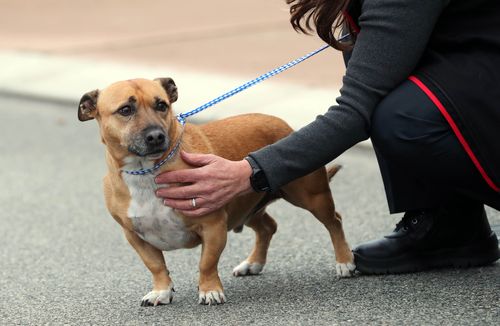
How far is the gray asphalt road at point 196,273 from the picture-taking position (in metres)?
3.71

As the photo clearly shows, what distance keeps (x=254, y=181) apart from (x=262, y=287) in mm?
661

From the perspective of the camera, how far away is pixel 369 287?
3982 mm

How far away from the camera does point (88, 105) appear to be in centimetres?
398

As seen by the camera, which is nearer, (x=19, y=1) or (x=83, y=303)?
(x=83, y=303)

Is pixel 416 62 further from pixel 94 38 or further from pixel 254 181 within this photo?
pixel 94 38

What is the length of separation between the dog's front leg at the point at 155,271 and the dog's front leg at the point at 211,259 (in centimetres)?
14

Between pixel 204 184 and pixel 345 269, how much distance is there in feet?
2.63

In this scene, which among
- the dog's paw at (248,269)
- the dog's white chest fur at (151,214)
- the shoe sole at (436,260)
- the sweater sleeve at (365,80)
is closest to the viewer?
the sweater sleeve at (365,80)

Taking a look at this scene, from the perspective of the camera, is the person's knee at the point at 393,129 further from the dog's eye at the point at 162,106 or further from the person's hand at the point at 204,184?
the dog's eye at the point at 162,106

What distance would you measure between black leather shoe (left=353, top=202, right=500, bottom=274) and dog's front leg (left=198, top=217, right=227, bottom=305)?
0.62m

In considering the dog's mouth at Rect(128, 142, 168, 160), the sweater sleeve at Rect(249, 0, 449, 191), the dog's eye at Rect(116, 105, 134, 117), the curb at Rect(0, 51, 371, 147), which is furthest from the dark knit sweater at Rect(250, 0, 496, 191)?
the curb at Rect(0, 51, 371, 147)

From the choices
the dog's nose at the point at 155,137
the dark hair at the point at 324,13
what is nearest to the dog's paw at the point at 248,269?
the dog's nose at the point at 155,137

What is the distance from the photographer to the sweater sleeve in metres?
3.48

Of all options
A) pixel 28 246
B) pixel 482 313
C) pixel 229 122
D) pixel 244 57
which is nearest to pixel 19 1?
pixel 244 57
